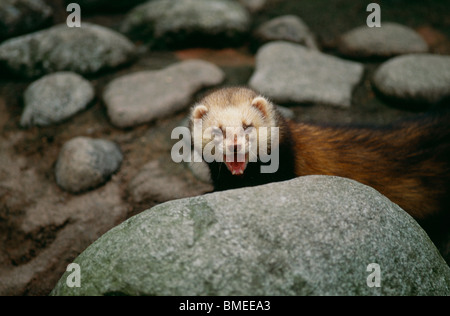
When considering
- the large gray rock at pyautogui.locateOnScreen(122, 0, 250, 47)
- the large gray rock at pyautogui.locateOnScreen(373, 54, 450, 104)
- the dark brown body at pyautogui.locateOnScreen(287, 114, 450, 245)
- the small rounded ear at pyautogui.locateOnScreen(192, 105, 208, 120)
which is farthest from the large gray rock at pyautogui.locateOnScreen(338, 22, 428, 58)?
the small rounded ear at pyautogui.locateOnScreen(192, 105, 208, 120)

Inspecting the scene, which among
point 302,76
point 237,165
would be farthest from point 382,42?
point 237,165

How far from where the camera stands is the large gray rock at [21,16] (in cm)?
589

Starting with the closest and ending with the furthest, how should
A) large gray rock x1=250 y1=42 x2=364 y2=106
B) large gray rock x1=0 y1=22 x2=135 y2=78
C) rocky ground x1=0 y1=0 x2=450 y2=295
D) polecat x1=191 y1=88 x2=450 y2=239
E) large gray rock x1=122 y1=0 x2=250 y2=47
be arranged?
1. polecat x1=191 y1=88 x2=450 y2=239
2. rocky ground x1=0 y1=0 x2=450 y2=295
3. large gray rock x1=250 y1=42 x2=364 y2=106
4. large gray rock x1=0 y1=22 x2=135 y2=78
5. large gray rock x1=122 y1=0 x2=250 y2=47

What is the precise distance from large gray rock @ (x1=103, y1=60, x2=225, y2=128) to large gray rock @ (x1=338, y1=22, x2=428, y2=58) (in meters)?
2.36

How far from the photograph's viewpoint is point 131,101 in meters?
4.95

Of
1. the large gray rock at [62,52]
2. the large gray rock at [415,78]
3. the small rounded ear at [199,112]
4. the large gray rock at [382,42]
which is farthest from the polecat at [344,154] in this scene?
the large gray rock at [62,52]

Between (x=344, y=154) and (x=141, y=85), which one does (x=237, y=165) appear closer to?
(x=344, y=154)

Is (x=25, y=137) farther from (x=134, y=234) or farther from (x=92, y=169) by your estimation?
A: (x=134, y=234)

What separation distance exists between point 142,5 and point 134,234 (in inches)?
231

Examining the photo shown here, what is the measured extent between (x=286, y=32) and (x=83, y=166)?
13.9 feet

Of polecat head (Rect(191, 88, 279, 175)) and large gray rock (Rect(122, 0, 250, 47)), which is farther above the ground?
large gray rock (Rect(122, 0, 250, 47))

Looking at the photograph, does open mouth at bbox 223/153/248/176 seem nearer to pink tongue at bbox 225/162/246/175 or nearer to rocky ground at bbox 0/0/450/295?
pink tongue at bbox 225/162/246/175

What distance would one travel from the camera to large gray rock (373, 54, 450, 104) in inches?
189

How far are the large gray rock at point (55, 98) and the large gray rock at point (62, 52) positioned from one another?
43cm
